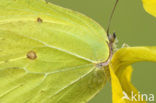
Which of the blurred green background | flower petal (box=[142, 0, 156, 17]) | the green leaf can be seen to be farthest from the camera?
the blurred green background

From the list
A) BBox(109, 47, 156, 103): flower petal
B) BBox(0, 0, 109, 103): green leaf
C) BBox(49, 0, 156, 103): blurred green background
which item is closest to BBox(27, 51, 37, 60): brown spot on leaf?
BBox(0, 0, 109, 103): green leaf

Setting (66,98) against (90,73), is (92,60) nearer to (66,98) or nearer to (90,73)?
(90,73)

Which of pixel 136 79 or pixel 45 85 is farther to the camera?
pixel 136 79

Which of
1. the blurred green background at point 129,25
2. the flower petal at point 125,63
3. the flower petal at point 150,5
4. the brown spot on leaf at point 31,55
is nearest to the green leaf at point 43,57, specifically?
the brown spot on leaf at point 31,55

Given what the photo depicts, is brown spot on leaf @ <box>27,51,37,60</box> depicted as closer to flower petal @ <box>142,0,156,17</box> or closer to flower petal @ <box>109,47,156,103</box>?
flower petal @ <box>109,47,156,103</box>

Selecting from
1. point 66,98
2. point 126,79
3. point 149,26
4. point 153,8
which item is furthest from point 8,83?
point 149,26
